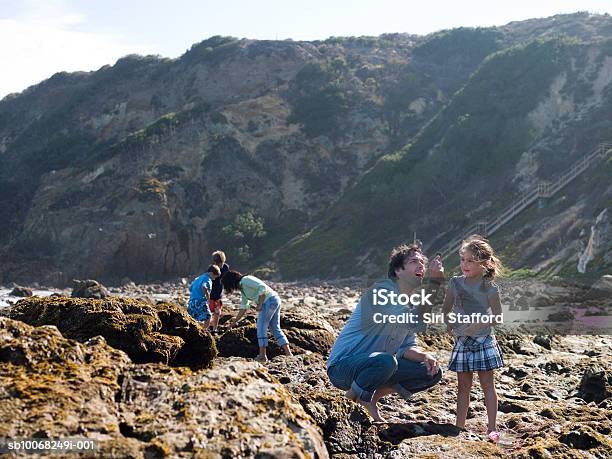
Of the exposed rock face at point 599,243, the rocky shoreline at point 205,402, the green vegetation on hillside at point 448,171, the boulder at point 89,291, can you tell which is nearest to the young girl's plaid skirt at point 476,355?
the rocky shoreline at point 205,402

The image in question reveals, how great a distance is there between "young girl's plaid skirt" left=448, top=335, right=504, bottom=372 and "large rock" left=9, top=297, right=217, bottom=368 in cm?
219

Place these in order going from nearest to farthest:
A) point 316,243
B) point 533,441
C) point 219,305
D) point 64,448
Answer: point 64,448, point 533,441, point 219,305, point 316,243

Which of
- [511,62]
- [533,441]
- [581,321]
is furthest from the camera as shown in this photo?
[511,62]

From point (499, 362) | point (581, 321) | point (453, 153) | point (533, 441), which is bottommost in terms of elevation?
point (581, 321)

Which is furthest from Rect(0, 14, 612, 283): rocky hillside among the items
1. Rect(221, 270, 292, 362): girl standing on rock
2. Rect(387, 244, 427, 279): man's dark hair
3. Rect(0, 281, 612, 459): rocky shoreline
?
Rect(387, 244, 427, 279): man's dark hair

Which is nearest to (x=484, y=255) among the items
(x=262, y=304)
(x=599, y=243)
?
(x=262, y=304)

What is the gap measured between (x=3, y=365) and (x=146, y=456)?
1.00 metres

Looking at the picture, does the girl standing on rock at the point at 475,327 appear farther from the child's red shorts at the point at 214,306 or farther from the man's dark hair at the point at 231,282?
the child's red shorts at the point at 214,306

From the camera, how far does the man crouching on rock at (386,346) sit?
5.96 meters

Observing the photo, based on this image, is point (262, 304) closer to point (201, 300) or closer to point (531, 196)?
point (201, 300)

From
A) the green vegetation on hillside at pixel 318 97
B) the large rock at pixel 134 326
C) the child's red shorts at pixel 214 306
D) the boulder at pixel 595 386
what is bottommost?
the boulder at pixel 595 386

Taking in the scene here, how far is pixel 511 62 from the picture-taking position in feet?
184

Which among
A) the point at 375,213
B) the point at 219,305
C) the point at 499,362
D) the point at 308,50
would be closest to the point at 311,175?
the point at 375,213

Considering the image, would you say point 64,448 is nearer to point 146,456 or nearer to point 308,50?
point 146,456
